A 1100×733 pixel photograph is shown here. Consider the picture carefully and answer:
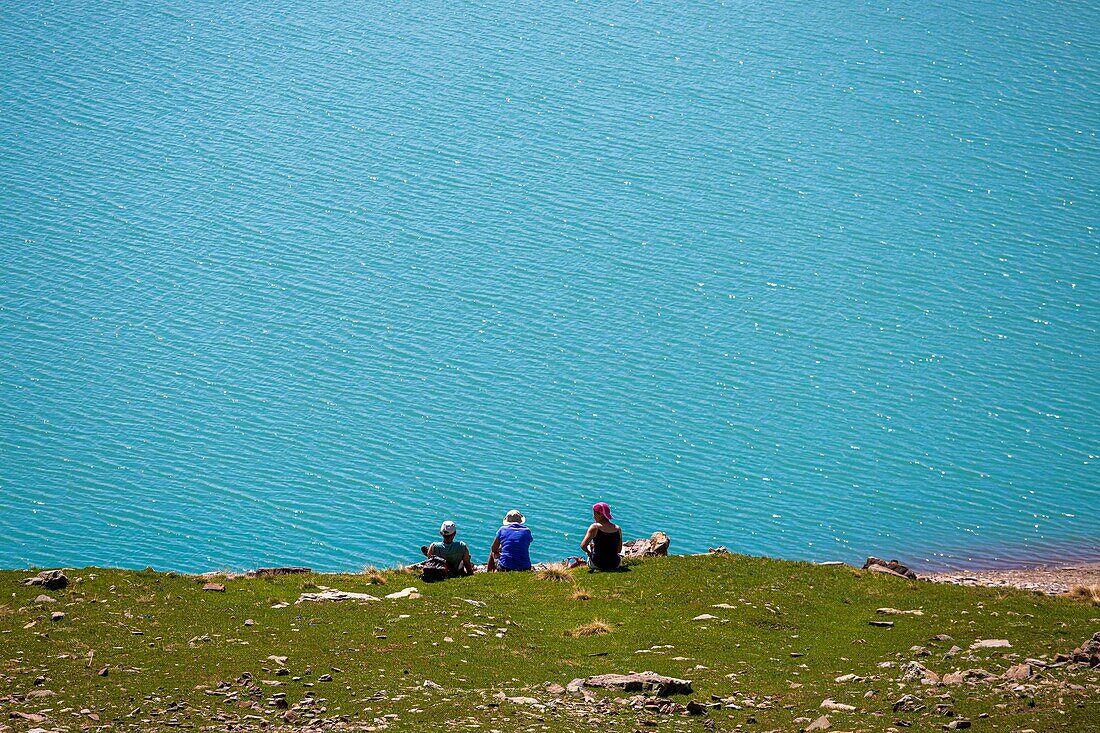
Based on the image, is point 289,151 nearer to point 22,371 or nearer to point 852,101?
point 22,371

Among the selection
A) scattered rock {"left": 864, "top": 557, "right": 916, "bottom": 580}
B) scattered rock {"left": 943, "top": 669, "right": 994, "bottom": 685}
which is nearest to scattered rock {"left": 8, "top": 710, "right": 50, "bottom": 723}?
scattered rock {"left": 943, "top": 669, "right": 994, "bottom": 685}

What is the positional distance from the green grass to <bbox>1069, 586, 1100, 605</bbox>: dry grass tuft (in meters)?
0.29

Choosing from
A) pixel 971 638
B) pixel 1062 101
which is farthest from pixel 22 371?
pixel 1062 101

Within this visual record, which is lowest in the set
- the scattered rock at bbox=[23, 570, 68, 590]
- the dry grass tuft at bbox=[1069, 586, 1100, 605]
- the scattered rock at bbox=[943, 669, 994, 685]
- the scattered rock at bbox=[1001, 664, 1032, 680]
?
the scattered rock at bbox=[1001, 664, 1032, 680]

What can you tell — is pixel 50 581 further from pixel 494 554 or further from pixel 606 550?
pixel 606 550

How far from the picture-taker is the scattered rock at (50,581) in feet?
53.1

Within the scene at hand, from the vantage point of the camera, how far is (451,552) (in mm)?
18734

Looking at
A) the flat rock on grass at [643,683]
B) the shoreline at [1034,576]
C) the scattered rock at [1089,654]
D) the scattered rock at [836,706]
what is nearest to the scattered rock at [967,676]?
the scattered rock at [1089,654]

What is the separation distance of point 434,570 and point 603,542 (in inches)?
100

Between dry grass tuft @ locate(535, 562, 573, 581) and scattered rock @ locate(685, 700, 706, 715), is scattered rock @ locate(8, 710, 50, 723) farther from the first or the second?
dry grass tuft @ locate(535, 562, 573, 581)

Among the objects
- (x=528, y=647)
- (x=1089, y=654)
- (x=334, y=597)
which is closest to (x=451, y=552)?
(x=334, y=597)

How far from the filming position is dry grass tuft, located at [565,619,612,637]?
1579 cm

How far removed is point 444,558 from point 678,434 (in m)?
11.6

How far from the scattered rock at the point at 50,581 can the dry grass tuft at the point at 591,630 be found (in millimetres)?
6616
